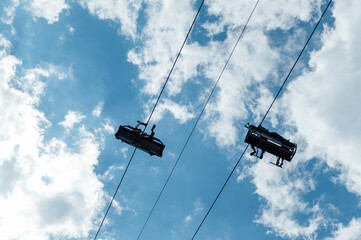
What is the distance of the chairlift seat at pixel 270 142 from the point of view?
11.8 meters

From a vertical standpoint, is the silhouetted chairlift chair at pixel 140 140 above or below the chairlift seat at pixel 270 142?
below

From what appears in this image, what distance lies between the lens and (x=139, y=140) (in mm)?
12336

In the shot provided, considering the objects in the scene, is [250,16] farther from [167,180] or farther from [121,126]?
[167,180]

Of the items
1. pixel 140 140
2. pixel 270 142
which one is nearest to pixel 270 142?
A: pixel 270 142

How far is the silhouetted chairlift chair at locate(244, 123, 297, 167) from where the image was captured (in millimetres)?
11812

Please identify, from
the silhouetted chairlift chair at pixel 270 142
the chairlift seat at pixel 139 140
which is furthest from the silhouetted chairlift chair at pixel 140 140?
the silhouetted chairlift chair at pixel 270 142

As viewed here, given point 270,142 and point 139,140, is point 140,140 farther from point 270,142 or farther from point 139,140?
point 270,142

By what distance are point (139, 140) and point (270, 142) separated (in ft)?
20.0

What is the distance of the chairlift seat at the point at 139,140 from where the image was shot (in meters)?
12.3

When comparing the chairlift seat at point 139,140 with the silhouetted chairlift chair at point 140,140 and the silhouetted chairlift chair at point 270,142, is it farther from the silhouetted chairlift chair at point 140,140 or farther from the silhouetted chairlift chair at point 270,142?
the silhouetted chairlift chair at point 270,142

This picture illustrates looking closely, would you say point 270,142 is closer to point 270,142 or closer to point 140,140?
point 270,142

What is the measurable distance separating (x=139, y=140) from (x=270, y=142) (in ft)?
20.0

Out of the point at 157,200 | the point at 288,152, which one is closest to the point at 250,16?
the point at 288,152

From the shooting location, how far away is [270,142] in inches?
466
